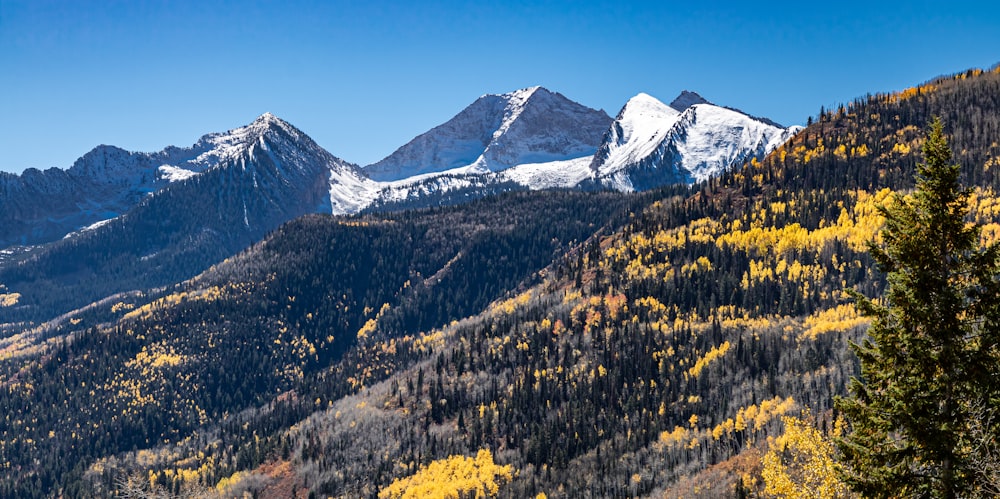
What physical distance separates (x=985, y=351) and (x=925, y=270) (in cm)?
397

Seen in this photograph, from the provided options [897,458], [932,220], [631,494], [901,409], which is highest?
[932,220]

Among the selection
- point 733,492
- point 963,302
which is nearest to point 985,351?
point 963,302

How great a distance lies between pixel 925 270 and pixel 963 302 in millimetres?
2085

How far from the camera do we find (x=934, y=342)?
110 feet

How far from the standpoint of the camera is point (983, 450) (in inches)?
1339

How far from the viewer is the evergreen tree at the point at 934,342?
1303 inches

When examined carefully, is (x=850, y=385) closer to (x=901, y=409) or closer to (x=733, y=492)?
(x=901, y=409)

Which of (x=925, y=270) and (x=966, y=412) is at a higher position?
(x=925, y=270)

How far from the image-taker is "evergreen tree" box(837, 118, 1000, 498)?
109 feet

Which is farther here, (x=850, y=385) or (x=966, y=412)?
(x=850, y=385)

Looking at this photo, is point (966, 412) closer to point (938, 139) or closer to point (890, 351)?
point (890, 351)

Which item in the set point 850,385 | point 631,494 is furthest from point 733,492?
point 850,385

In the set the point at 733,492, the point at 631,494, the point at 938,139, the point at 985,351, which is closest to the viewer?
the point at 985,351

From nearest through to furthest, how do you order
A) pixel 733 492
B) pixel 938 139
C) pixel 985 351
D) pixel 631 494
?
pixel 985 351 → pixel 938 139 → pixel 733 492 → pixel 631 494
